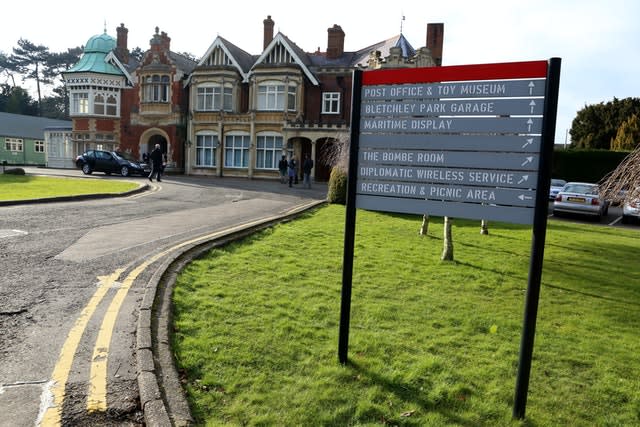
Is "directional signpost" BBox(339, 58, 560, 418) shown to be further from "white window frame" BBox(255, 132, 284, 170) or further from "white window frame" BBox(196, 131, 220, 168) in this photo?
"white window frame" BBox(196, 131, 220, 168)

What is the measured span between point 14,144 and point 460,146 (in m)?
67.2

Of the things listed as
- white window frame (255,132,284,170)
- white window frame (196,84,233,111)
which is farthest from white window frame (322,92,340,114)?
white window frame (196,84,233,111)

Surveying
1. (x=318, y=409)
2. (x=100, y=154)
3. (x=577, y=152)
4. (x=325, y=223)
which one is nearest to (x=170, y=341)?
(x=318, y=409)

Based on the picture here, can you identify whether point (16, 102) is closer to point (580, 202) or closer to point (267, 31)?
point (267, 31)

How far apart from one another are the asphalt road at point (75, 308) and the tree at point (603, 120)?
45.9 m

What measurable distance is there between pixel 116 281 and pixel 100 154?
26.8 metres

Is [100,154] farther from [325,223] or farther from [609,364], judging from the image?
[609,364]

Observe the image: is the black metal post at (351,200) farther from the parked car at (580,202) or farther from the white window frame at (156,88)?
the white window frame at (156,88)

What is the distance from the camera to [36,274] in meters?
6.25

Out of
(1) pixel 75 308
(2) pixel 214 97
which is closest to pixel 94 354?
(1) pixel 75 308

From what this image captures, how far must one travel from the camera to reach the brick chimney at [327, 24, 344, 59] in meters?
37.0

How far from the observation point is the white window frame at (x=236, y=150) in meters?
36.3

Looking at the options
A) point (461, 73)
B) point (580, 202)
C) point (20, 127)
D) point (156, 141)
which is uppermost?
point (20, 127)

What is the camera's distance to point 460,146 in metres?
3.93
